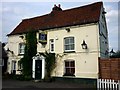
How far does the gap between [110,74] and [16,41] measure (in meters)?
14.2

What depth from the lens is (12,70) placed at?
28234mm

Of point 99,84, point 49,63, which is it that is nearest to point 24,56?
point 49,63

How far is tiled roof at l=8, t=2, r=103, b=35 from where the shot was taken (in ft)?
72.6

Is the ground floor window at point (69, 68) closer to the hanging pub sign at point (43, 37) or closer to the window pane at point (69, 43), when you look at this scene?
the window pane at point (69, 43)

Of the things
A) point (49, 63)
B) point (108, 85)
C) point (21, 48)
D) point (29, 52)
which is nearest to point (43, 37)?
point (29, 52)

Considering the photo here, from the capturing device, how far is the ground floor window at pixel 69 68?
22.0m

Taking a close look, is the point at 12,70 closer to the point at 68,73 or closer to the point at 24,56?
the point at 24,56

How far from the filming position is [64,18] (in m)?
24.8

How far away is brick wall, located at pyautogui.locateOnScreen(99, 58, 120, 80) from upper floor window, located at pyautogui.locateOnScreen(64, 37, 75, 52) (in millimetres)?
3804

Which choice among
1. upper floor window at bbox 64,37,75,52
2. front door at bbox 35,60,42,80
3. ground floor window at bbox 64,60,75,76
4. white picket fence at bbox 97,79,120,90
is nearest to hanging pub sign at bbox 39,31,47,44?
front door at bbox 35,60,42,80

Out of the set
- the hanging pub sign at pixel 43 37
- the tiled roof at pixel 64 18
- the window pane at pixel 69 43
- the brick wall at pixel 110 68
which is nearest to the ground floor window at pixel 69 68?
the window pane at pixel 69 43

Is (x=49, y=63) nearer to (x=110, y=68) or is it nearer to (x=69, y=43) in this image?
(x=69, y=43)

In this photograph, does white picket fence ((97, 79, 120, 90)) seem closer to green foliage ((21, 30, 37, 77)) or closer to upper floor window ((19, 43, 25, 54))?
green foliage ((21, 30, 37, 77))

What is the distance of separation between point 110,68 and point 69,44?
17.9ft
